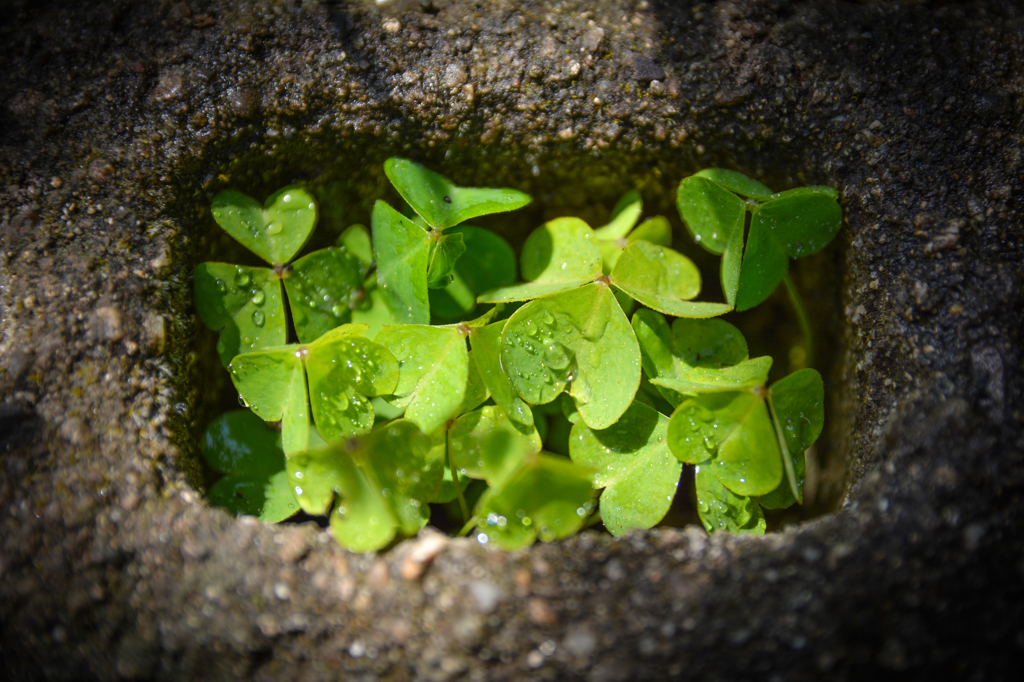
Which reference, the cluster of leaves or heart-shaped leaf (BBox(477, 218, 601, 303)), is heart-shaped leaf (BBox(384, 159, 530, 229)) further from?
heart-shaped leaf (BBox(477, 218, 601, 303))

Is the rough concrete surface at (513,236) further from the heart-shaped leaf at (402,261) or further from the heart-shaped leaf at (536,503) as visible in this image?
the heart-shaped leaf at (402,261)

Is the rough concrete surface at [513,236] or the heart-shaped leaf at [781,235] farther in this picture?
the heart-shaped leaf at [781,235]

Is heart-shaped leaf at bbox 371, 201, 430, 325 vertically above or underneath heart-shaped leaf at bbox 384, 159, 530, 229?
underneath

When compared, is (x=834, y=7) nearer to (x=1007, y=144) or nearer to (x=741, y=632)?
(x=1007, y=144)

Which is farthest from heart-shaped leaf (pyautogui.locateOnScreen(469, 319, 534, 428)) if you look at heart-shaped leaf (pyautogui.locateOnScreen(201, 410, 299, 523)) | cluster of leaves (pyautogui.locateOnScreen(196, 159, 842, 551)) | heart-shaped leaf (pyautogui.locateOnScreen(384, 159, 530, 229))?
heart-shaped leaf (pyautogui.locateOnScreen(201, 410, 299, 523))

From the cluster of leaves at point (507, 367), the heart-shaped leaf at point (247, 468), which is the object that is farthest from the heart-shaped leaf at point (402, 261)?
the heart-shaped leaf at point (247, 468)

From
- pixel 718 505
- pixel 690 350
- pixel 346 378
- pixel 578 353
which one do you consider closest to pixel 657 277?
pixel 690 350

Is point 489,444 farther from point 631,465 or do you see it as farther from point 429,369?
point 631,465
